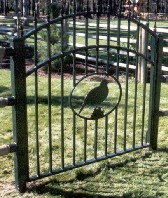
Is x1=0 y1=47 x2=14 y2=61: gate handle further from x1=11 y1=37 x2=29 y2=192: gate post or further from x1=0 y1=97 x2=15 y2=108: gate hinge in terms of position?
x1=0 y1=97 x2=15 y2=108: gate hinge

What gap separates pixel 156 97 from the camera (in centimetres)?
435

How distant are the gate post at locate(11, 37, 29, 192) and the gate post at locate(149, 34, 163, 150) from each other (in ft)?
5.15

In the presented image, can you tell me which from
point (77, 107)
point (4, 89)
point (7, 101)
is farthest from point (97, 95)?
point (4, 89)

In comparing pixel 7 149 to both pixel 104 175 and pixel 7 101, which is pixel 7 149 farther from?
pixel 104 175

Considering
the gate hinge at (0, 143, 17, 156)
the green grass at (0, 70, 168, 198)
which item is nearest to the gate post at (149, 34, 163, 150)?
the green grass at (0, 70, 168, 198)

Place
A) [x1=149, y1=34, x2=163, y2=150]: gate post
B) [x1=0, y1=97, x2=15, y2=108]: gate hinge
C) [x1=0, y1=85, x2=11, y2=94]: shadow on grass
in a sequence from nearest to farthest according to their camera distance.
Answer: [x1=0, y1=97, x2=15, y2=108]: gate hinge < [x1=149, y1=34, x2=163, y2=150]: gate post < [x1=0, y1=85, x2=11, y2=94]: shadow on grass

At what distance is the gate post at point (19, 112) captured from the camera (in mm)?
3225

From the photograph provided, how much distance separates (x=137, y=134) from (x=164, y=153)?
2.27 ft

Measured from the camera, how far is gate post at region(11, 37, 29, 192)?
127 inches

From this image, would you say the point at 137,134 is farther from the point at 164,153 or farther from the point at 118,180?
the point at 118,180

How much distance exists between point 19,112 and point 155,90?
164cm

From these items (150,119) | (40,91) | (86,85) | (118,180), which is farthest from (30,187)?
(86,85)

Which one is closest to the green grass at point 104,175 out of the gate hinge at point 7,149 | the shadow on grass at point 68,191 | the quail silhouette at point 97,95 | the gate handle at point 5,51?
the shadow on grass at point 68,191

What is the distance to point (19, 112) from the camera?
3355 millimetres
